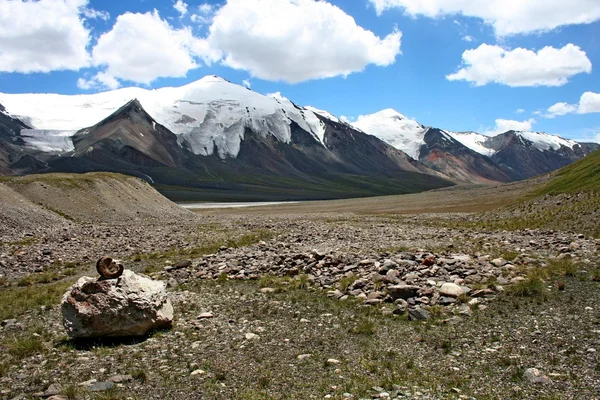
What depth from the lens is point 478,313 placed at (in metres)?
16.7

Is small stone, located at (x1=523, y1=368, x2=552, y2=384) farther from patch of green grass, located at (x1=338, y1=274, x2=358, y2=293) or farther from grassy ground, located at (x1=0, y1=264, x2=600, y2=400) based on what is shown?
patch of green grass, located at (x1=338, y1=274, x2=358, y2=293)

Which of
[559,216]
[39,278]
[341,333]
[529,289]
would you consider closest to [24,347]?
[341,333]

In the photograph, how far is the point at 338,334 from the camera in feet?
51.5

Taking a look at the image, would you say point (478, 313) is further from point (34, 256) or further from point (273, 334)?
point (34, 256)

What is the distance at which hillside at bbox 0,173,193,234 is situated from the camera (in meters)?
52.3

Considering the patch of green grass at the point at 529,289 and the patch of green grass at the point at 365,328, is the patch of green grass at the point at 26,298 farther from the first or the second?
the patch of green grass at the point at 529,289

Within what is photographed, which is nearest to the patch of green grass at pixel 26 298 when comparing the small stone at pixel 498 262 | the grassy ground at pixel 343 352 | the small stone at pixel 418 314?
the grassy ground at pixel 343 352

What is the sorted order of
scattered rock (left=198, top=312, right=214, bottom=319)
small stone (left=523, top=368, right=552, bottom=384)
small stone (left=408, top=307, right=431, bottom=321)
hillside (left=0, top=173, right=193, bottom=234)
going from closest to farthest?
small stone (left=523, top=368, right=552, bottom=384), small stone (left=408, top=307, right=431, bottom=321), scattered rock (left=198, top=312, right=214, bottom=319), hillside (left=0, top=173, right=193, bottom=234)

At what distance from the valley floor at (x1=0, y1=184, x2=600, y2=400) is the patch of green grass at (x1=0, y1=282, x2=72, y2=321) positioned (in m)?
0.09

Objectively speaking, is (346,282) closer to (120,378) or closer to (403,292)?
(403,292)

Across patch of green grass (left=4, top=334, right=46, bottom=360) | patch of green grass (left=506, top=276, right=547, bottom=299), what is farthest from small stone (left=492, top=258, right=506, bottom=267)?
patch of green grass (left=4, top=334, right=46, bottom=360)

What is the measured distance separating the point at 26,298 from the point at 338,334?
15.3 meters

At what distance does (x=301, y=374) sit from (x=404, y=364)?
9.56ft

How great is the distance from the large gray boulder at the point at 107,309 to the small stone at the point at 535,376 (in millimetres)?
11421
